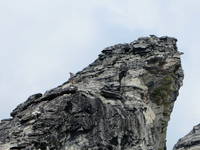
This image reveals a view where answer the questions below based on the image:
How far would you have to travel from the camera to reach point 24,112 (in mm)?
63438

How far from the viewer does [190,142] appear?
8525 centimetres

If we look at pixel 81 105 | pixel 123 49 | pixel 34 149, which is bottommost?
pixel 34 149

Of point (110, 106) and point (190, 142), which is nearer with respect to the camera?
point (110, 106)

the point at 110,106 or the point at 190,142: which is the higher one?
the point at 190,142

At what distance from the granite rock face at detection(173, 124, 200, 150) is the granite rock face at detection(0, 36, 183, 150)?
10.6 meters

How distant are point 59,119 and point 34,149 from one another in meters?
4.47

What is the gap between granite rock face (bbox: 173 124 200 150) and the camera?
275 feet

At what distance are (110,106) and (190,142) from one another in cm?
2605

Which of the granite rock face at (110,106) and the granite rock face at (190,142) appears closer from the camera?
the granite rock face at (110,106)

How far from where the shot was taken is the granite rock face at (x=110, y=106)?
192ft

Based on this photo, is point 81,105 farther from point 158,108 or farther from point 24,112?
point 158,108

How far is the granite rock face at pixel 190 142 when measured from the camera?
275 ft

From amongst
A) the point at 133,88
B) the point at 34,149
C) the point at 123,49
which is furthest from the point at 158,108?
the point at 34,149

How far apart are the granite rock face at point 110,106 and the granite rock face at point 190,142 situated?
34.8 feet
